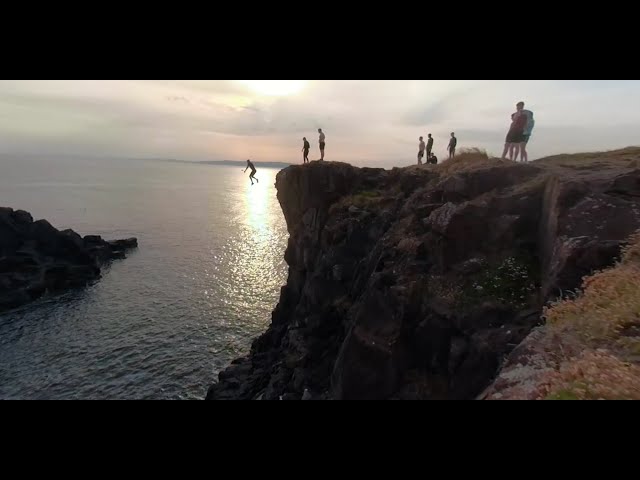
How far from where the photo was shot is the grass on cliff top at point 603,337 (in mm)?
5379

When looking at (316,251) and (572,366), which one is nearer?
(572,366)

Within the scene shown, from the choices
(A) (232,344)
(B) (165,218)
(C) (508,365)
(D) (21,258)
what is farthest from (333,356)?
(B) (165,218)

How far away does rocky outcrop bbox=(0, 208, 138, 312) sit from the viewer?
61119 mm

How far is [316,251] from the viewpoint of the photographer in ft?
125

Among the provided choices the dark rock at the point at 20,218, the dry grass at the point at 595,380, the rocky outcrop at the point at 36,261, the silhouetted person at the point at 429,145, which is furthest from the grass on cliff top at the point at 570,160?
the dark rock at the point at 20,218

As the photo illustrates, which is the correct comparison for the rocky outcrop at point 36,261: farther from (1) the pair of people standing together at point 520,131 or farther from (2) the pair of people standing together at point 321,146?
(1) the pair of people standing together at point 520,131

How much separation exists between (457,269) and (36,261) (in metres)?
76.3

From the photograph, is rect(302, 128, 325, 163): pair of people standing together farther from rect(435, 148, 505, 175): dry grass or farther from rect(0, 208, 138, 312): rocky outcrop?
rect(0, 208, 138, 312): rocky outcrop

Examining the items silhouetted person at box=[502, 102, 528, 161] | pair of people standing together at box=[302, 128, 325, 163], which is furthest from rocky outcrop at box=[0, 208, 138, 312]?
silhouetted person at box=[502, 102, 528, 161]

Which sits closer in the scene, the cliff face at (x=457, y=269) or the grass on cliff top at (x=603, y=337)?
the grass on cliff top at (x=603, y=337)

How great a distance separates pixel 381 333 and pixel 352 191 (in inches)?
751

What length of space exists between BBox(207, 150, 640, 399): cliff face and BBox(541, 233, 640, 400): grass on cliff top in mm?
3149

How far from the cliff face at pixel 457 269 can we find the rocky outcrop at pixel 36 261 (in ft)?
172
